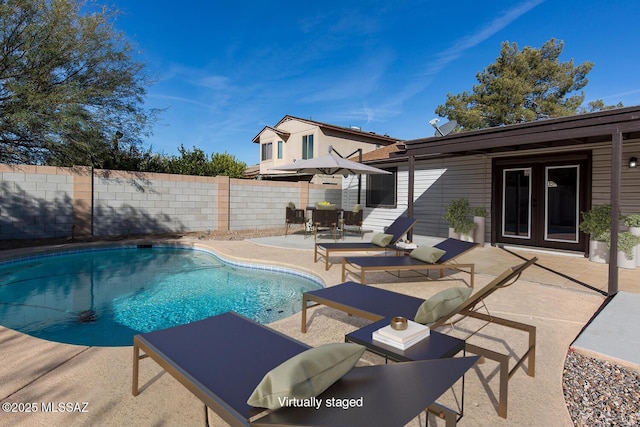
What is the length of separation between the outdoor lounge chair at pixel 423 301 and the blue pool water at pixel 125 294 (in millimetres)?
1523

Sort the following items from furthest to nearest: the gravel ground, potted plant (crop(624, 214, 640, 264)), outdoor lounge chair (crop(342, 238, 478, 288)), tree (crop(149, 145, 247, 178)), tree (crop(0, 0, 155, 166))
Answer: tree (crop(149, 145, 247, 178))
tree (crop(0, 0, 155, 166))
potted plant (crop(624, 214, 640, 264))
outdoor lounge chair (crop(342, 238, 478, 288))
the gravel ground

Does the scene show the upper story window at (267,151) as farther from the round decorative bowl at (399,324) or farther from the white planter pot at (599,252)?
the round decorative bowl at (399,324)

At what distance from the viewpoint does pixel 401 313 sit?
9.25ft

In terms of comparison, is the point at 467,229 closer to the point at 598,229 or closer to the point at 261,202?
the point at 598,229

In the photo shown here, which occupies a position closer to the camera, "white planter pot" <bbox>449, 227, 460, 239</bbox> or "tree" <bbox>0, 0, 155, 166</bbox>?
"tree" <bbox>0, 0, 155, 166</bbox>

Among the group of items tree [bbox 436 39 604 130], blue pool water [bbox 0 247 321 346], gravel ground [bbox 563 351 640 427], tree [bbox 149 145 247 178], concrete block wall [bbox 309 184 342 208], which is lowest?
blue pool water [bbox 0 247 321 346]

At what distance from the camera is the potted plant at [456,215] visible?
932 cm

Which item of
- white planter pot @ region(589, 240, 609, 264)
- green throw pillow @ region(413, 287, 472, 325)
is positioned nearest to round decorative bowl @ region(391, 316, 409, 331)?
green throw pillow @ region(413, 287, 472, 325)

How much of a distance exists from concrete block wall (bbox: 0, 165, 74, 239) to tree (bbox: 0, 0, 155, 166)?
1088mm

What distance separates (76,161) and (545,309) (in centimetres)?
1260

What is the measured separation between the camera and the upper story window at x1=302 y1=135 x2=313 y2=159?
21.6 m

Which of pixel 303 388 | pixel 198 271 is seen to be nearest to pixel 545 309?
pixel 303 388

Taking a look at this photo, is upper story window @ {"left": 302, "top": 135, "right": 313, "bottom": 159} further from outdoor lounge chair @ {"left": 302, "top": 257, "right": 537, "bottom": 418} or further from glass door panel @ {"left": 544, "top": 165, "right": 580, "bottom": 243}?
outdoor lounge chair @ {"left": 302, "top": 257, "right": 537, "bottom": 418}

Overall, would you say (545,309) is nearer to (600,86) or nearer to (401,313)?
(401,313)
